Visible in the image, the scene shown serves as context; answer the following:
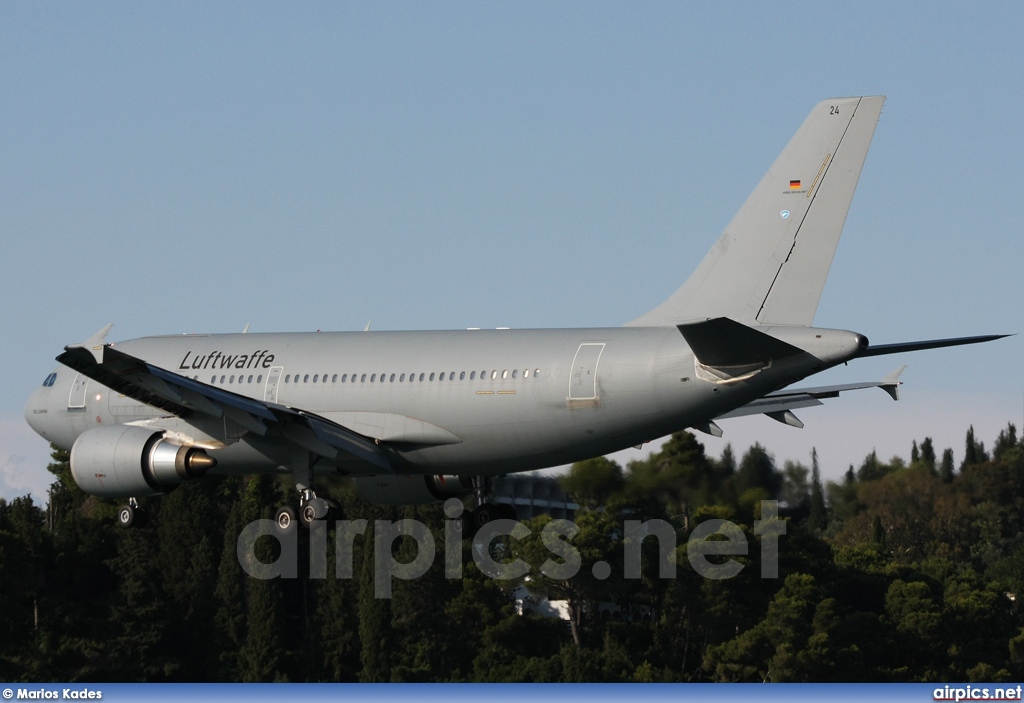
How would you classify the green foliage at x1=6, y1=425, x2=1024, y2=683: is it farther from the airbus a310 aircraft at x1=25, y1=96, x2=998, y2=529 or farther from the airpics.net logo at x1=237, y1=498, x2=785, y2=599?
the airbus a310 aircraft at x1=25, y1=96, x2=998, y2=529

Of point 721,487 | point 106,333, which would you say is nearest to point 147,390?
point 106,333

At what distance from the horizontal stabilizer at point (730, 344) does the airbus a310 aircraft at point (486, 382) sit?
45mm

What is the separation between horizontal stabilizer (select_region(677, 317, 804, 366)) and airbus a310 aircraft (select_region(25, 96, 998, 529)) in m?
0.04

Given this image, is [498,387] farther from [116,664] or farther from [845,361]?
[116,664]

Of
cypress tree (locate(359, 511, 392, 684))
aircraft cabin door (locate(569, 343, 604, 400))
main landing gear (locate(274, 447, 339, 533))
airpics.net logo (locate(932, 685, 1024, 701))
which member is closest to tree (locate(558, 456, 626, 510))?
main landing gear (locate(274, 447, 339, 533))

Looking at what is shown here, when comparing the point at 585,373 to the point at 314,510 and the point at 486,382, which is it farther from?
the point at 314,510

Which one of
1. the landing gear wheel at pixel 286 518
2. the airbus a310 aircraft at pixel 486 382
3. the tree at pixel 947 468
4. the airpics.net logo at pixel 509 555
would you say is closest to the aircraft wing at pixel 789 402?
the airbus a310 aircraft at pixel 486 382

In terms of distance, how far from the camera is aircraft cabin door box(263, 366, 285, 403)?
148 ft

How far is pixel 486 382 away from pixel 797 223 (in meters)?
8.26

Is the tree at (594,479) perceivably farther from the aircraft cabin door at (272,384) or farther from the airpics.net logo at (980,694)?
the airpics.net logo at (980,694)

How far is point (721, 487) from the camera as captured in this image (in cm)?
5769

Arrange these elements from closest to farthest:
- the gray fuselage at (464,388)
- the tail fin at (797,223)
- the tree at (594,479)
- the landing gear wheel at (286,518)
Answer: the gray fuselage at (464,388) < the tail fin at (797,223) < the landing gear wheel at (286,518) < the tree at (594,479)

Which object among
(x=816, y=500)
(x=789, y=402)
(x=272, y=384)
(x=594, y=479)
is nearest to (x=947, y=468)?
(x=816, y=500)

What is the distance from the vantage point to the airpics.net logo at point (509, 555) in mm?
74062
